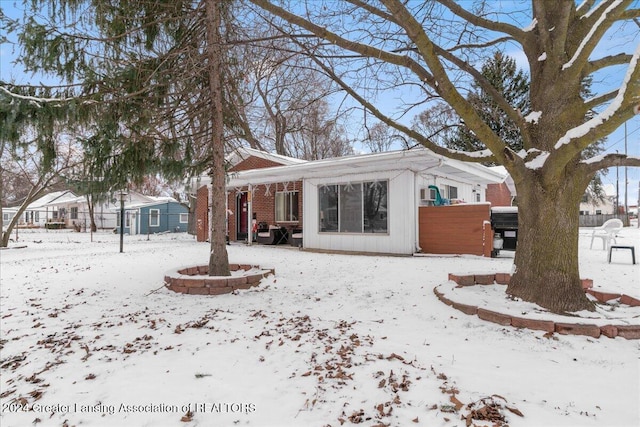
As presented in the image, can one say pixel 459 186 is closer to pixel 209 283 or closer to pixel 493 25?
pixel 493 25

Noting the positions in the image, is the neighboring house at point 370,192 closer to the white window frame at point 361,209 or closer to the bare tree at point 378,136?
the white window frame at point 361,209

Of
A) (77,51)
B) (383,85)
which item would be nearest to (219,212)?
(77,51)

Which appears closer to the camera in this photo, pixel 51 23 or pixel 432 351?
pixel 432 351

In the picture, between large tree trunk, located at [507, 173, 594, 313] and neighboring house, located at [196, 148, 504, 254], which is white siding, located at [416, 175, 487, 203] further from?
large tree trunk, located at [507, 173, 594, 313]

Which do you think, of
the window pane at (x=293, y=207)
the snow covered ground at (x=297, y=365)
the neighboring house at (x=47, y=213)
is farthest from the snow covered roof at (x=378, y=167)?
the neighboring house at (x=47, y=213)

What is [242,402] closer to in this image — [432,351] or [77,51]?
[432,351]

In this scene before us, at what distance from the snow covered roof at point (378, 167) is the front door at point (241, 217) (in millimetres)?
1953

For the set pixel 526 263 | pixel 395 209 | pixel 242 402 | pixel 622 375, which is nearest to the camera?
pixel 242 402

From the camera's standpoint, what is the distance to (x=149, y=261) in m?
9.00

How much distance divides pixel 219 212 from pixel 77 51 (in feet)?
10.2

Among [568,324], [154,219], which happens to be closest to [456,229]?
[568,324]

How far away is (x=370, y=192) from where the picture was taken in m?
10.1

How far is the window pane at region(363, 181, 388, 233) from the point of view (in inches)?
389

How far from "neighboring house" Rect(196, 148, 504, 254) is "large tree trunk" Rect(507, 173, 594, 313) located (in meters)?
4.19
